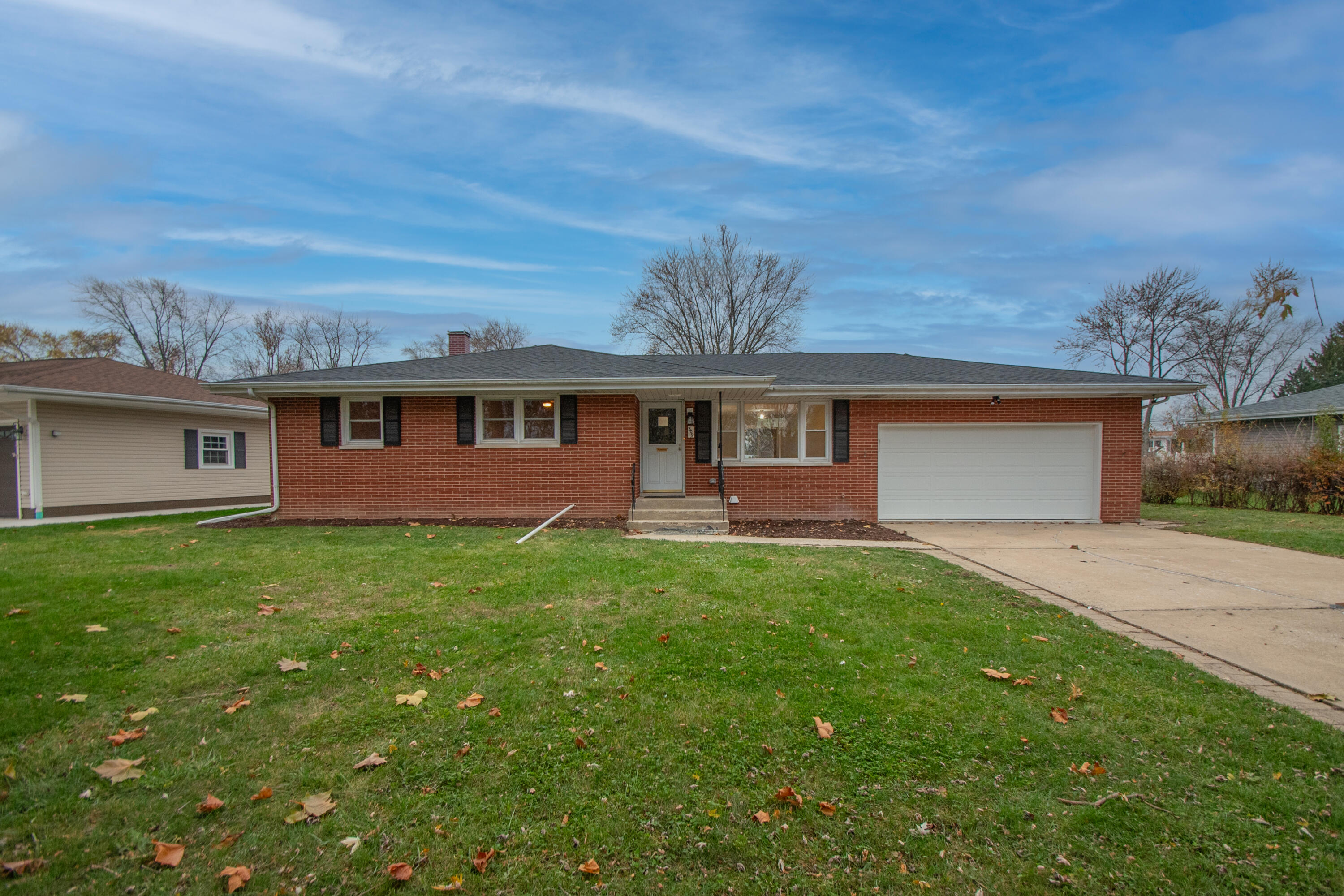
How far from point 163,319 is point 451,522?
1270 inches

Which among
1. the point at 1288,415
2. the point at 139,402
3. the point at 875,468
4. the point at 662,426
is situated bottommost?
the point at 875,468

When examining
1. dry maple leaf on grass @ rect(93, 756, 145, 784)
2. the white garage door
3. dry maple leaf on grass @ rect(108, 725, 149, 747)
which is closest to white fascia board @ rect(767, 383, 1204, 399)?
the white garage door

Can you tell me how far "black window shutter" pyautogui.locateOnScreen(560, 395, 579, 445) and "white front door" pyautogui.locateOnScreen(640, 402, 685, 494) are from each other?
1479mm

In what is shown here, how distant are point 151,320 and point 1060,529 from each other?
137 ft

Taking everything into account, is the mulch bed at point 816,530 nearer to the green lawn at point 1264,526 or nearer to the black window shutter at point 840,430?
the black window shutter at point 840,430

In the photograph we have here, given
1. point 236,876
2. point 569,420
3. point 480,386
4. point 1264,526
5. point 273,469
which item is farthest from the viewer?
point 273,469

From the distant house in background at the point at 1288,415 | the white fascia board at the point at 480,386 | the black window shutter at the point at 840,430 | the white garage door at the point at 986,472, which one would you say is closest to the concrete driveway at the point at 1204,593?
the white garage door at the point at 986,472

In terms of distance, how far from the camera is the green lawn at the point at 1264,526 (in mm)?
8766

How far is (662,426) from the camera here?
40.8 feet

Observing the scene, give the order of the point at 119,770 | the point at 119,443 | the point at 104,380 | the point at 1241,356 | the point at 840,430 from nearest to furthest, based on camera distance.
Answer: the point at 119,770
the point at 840,430
the point at 119,443
the point at 104,380
the point at 1241,356

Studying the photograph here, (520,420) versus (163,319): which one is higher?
(163,319)

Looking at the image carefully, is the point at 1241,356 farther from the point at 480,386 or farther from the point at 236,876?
the point at 236,876

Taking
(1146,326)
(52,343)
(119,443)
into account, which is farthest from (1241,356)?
(52,343)

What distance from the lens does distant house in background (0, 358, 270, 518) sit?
12.8m
